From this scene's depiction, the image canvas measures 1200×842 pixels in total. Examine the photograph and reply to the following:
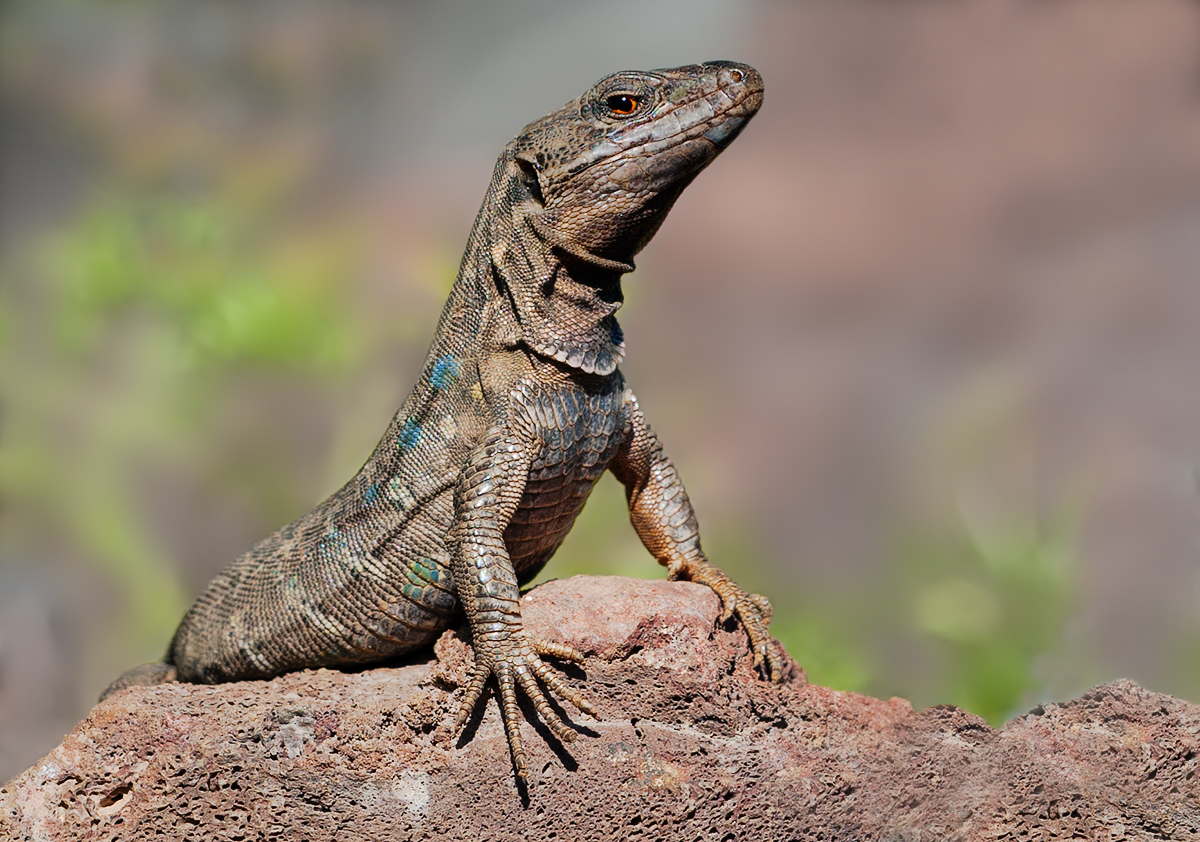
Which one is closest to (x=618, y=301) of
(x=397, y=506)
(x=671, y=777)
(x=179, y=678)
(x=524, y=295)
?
(x=524, y=295)

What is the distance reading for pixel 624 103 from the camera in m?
4.22

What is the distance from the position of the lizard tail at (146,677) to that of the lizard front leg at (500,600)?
2647mm

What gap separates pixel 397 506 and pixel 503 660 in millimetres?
1024


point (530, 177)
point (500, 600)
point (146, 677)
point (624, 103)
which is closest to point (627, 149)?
point (624, 103)

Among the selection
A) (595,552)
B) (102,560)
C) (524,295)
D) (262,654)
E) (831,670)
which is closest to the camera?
(524,295)

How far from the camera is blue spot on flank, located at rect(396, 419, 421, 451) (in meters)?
4.71

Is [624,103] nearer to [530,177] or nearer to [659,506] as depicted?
[530,177]

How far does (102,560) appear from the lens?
33.3ft

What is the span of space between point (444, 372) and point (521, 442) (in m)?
0.62

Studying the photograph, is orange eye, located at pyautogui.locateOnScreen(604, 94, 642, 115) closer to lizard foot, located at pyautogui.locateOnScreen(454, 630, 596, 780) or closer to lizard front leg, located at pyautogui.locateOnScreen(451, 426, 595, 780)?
lizard front leg, located at pyautogui.locateOnScreen(451, 426, 595, 780)

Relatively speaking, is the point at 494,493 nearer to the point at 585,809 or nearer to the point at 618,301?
the point at 618,301

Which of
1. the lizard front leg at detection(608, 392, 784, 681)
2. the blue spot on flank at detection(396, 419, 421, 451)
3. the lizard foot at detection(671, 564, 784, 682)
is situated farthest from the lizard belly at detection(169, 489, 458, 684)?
the lizard foot at detection(671, 564, 784, 682)

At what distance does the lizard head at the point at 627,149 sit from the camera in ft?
13.6

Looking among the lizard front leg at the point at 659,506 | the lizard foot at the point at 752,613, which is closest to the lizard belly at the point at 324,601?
the lizard front leg at the point at 659,506
